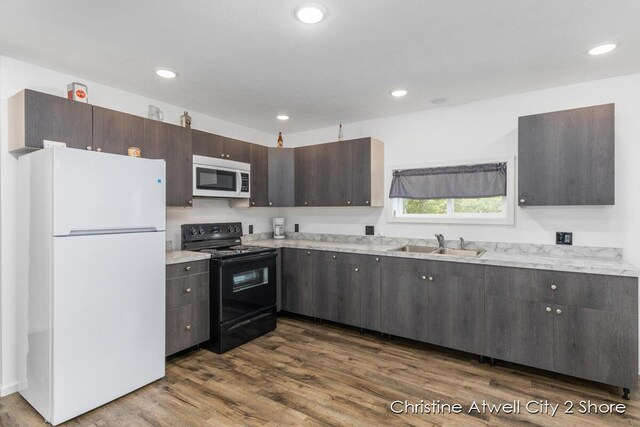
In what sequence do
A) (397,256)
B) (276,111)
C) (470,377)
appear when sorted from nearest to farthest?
(470,377)
(397,256)
(276,111)

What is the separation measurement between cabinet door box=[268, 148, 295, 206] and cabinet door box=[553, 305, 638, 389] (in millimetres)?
2962

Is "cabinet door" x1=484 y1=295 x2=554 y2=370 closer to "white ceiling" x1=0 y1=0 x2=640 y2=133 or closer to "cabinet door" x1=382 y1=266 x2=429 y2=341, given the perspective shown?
"cabinet door" x1=382 y1=266 x2=429 y2=341

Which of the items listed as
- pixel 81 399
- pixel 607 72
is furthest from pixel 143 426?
pixel 607 72

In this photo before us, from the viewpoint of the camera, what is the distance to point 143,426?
2061 millimetres

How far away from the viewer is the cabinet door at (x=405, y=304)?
3.12m

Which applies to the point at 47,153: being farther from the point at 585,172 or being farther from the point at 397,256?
the point at 585,172

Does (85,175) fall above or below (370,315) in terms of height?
above

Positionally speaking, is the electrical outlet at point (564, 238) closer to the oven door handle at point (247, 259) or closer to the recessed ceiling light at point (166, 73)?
the oven door handle at point (247, 259)

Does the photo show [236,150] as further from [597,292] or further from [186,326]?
[597,292]

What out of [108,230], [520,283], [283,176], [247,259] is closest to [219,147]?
[283,176]

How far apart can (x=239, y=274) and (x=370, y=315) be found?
138 cm

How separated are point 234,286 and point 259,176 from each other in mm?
1453

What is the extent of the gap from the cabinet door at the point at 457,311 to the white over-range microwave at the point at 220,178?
221cm

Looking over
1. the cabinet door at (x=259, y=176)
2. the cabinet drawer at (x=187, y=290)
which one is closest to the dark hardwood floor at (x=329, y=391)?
the cabinet drawer at (x=187, y=290)
